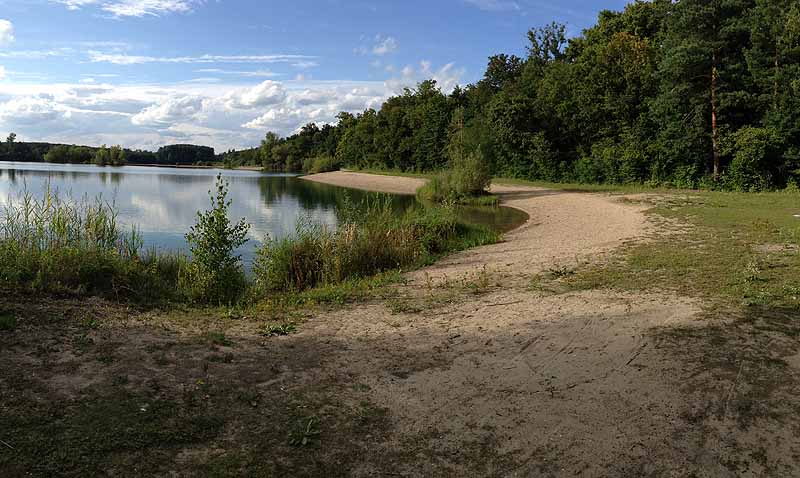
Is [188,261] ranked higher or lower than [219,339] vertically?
higher

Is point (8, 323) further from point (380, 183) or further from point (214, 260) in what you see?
point (380, 183)

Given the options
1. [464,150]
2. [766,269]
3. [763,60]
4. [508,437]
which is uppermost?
[763,60]

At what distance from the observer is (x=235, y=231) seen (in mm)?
9266

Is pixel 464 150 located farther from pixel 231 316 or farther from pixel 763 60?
pixel 231 316

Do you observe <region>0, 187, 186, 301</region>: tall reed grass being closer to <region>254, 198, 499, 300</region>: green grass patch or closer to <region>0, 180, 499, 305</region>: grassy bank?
<region>0, 180, 499, 305</region>: grassy bank

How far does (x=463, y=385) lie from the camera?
17.2 ft

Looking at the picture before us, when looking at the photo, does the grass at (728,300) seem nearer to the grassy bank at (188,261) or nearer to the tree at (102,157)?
the grassy bank at (188,261)

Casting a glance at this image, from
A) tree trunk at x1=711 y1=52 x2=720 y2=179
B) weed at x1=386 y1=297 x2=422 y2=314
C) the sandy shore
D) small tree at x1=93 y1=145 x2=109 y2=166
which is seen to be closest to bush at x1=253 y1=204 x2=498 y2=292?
weed at x1=386 y1=297 x2=422 y2=314

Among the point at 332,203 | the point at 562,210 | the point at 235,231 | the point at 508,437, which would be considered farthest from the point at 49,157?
the point at 508,437

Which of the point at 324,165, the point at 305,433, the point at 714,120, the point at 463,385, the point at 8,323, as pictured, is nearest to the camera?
the point at 305,433

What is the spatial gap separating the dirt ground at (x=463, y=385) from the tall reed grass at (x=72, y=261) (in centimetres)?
134

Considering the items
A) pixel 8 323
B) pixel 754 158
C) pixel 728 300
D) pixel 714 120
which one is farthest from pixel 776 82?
pixel 8 323

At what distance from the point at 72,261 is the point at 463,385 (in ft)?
22.7

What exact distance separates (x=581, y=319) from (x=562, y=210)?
19.6 meters
